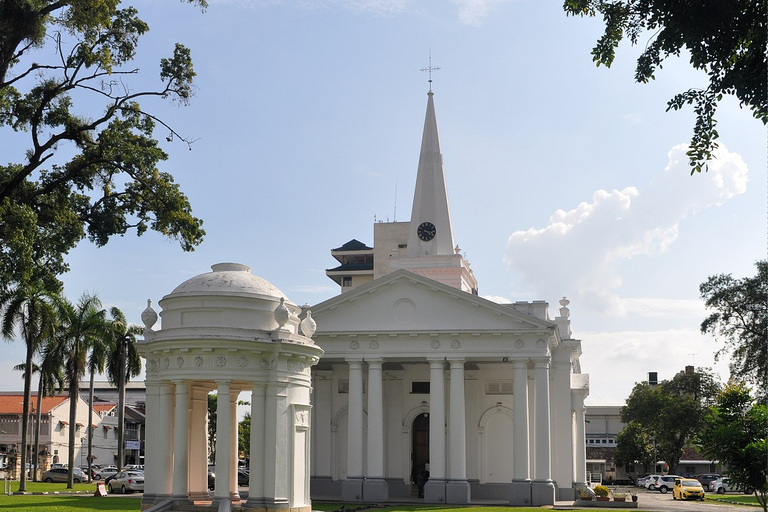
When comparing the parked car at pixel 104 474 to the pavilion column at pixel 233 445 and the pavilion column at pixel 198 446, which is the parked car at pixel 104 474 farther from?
the pavilion column at pixel 233 445

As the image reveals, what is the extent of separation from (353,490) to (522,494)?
7.46m

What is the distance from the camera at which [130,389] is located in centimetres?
12244

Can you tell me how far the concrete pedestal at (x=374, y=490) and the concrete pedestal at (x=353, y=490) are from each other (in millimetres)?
225

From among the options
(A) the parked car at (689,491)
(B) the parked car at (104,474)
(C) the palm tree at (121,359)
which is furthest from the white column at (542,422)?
(B) the parked car at (104,474)

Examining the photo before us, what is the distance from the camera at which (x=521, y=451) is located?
40719mm

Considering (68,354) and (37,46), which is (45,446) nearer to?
(68,354)

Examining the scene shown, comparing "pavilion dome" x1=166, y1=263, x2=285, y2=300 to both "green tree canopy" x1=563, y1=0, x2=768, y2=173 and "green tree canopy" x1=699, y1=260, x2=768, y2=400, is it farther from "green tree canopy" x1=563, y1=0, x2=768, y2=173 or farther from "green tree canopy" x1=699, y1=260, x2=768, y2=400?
"green tree canopy" x1=699, y1=260, x2=768, y2=400

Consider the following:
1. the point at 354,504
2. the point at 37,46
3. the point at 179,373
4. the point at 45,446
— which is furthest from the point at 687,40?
the point at 45,446

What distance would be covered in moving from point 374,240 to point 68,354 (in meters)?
52.5

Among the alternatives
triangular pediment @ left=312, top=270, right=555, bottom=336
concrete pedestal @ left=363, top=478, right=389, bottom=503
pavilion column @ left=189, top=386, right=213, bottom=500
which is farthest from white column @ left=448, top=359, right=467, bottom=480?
pavilion column @ left=189, top=386, right=213, bottom=500

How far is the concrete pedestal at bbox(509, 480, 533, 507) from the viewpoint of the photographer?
133 feet

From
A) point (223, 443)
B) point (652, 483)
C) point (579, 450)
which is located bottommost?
point (652, 483)

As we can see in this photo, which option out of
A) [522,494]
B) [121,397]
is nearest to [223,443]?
[522,494]

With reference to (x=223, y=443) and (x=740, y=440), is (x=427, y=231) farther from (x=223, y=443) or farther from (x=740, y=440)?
(x=223, y=443)
